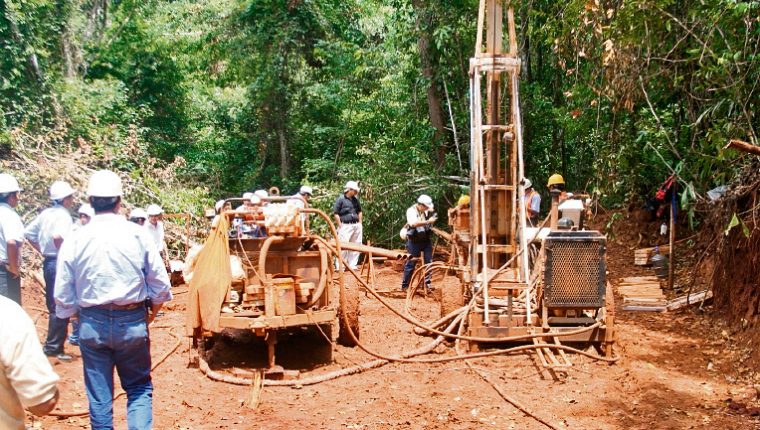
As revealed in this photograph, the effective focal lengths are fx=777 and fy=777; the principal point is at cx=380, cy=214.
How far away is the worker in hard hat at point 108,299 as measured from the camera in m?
4.86

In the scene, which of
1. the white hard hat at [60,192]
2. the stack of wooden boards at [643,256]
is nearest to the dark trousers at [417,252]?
the stack of wooden boards at [643,256]

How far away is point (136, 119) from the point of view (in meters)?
22.1

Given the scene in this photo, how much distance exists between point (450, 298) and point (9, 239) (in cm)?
524

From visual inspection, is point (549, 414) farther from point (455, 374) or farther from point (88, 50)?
point (88, 50)

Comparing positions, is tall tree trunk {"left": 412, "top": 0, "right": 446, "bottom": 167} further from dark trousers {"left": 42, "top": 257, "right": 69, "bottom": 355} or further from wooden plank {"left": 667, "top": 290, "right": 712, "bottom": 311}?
dark trousers {"left": 42, "top": 257, "right": 69, "bottom": 355}

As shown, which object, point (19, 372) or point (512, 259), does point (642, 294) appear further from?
point (19, 372)

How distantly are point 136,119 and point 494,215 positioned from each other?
14819 mm

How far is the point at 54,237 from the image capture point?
26.1 feet

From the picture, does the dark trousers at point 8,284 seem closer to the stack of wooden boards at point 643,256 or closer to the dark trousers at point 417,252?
the dark trousers at point 417,252

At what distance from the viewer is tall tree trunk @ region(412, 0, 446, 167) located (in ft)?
57.7

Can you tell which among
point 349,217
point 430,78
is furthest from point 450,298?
point 430,78

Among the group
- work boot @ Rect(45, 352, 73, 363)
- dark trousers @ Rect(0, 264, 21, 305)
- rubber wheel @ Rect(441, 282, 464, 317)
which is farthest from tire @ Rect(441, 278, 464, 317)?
dark trousers @ Rect(0, 264, 21, 305)

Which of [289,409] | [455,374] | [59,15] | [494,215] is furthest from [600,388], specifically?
[59,15]

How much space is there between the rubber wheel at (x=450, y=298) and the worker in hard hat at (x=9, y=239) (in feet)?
16.5
